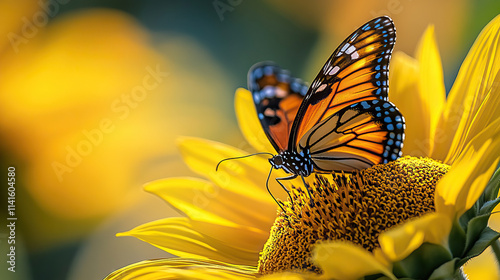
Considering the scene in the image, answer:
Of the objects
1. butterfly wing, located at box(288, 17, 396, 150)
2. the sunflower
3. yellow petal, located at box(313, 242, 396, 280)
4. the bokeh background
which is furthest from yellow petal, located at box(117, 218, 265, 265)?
the bokeh background

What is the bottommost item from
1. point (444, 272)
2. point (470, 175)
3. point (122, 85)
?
point (444, 272)

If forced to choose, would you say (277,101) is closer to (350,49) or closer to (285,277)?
(350,49)

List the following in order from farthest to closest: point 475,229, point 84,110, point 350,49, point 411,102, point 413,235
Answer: point 84,110 → point 411,102 → point 350,49 → point 475,229 → point 413,235

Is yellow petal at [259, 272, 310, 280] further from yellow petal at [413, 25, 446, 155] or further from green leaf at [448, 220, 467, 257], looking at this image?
yellow petal at [413, 25, 446, 155]

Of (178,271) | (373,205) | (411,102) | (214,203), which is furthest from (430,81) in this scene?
(178,271)

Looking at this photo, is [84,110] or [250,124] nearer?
[250,124]

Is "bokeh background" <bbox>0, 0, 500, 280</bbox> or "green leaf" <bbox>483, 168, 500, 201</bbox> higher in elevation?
"bokeh background" <bbox>0, 0, 500, 280</bbox>

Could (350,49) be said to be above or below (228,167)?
above

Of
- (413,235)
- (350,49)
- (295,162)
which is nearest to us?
(413,235)
